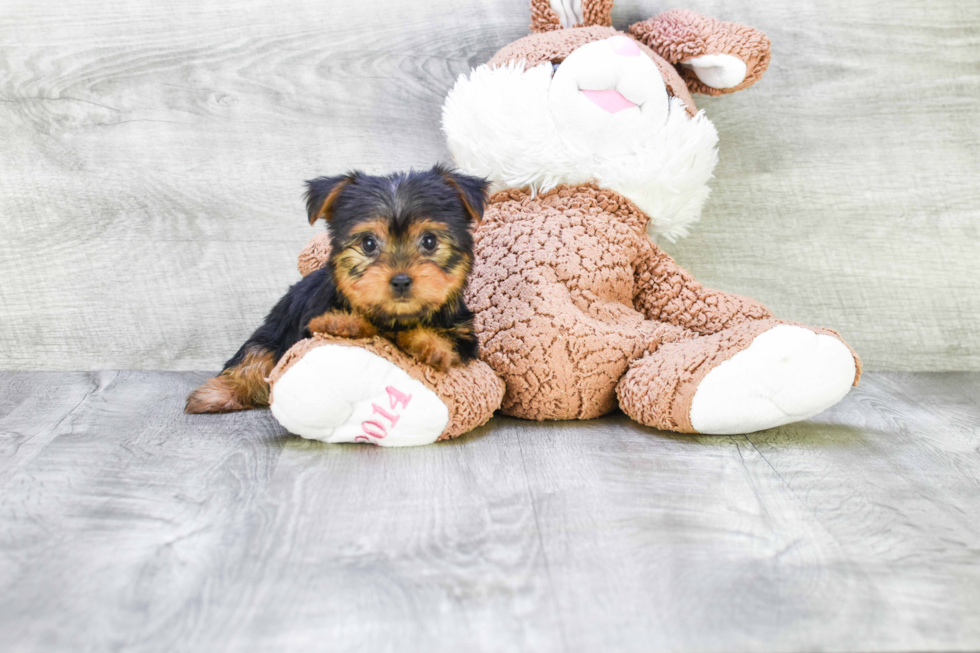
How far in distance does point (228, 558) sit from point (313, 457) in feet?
1.43

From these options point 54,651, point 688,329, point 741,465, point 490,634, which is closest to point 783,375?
point 741,465

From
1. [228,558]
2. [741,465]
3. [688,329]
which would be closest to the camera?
[228,558]

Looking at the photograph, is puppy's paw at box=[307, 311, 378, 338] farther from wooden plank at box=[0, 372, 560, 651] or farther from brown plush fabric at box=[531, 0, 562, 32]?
brown plush fabric at box=[531, 0, 562, 32]

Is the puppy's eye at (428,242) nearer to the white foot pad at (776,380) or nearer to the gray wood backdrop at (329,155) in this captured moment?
the white foot pad at (776,380)

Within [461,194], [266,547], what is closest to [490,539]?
[266,547]

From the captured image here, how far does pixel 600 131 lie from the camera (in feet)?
6.79

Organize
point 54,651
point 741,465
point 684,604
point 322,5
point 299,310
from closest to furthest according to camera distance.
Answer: point 54,651 < point 684,604 < point 741,465 < point 299,310 < point 322,5

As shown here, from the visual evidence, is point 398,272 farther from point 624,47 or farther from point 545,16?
point 545,16

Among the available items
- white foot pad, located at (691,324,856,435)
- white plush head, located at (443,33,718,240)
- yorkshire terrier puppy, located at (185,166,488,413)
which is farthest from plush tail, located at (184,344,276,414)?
white foot pad, located at (691,324,856,435)

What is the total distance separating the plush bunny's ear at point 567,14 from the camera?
2.32 m

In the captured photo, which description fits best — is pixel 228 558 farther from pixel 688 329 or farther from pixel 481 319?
pixel 688 329

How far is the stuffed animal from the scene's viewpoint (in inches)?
69.8

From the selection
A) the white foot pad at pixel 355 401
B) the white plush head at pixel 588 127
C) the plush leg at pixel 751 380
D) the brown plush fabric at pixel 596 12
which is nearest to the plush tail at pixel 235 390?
the white foot pad at pixel 355 401

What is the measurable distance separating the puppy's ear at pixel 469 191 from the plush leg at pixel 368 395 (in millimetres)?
336
